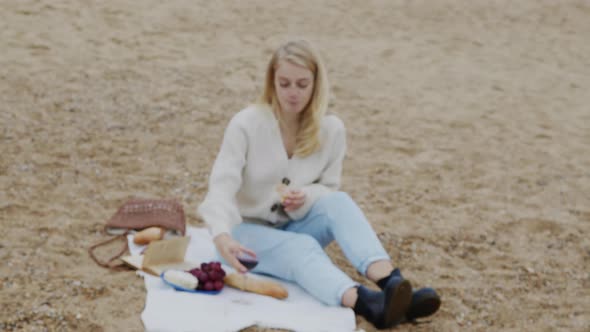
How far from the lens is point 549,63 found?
26.4 feet

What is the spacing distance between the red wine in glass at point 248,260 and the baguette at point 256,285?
0.31ft

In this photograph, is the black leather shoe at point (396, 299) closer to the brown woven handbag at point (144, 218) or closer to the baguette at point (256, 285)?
the baguette at point (256, 285)

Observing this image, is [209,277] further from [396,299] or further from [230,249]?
[396,299]

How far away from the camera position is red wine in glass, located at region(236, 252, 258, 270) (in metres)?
2.97

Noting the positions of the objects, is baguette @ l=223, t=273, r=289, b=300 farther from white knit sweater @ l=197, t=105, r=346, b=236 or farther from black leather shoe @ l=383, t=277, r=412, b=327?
black leather shoe @ l=383, t=277, r=412, b=327

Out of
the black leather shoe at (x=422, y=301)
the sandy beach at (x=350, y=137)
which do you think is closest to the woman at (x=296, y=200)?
the black leather shoe at (x=422, y=301)

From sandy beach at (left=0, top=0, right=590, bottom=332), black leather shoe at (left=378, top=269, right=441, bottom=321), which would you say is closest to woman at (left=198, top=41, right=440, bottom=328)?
black leather shoe at (left=378, top=269, right=441, bottom=321)

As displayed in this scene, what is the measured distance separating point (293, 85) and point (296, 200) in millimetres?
475

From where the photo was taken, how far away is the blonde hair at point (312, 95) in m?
3.03

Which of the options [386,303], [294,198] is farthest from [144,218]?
[386,303]

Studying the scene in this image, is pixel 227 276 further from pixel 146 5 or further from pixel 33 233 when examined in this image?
pixel 146 5

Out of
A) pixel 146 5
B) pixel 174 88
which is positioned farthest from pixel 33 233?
pixel 146 5

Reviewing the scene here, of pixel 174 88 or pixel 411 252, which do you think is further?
pixel 174 88

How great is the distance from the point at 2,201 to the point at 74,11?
4.24m
